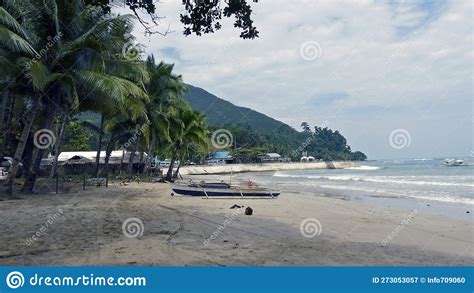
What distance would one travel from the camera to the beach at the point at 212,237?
6473 millimetres

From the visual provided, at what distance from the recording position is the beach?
6473 millimetres

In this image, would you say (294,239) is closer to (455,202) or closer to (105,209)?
(105,209)

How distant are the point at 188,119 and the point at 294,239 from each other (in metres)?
26.5

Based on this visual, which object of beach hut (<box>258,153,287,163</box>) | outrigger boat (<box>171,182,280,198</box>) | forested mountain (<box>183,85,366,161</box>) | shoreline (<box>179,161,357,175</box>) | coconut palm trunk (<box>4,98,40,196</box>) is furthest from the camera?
beach hut (<box>258,153,287,163</box>)

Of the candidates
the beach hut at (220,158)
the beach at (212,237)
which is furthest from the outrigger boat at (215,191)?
the beach hut at (220,158)

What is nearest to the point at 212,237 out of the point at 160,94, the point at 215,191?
the point at 215,191

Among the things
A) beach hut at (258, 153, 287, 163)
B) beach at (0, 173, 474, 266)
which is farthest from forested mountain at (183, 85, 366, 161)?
beach at (0, 173, 474, 266)

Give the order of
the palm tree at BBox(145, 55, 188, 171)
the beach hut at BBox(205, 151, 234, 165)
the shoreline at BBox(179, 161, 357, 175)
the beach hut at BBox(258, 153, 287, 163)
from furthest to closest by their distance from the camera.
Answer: the beach hut at BBox(258, 153, 287, 163) < the beach hut at BBox(205, 151, 234, 165) < the shoreline at BBox(179, 161, 357, 175) < the palm tree at BBox(145, 55, 188, 171)

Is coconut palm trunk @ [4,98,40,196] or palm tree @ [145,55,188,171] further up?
palm tree @ [145,55,188,171]

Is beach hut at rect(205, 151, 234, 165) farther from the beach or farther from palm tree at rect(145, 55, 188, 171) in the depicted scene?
the beach

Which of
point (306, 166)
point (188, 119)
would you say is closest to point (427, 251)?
point (188, 119)

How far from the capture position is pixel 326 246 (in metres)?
8.12

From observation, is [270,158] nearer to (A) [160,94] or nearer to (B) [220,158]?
(B) [220,158]

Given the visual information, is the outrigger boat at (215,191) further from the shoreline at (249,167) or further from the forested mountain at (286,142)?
the shoreline at (249,167)
